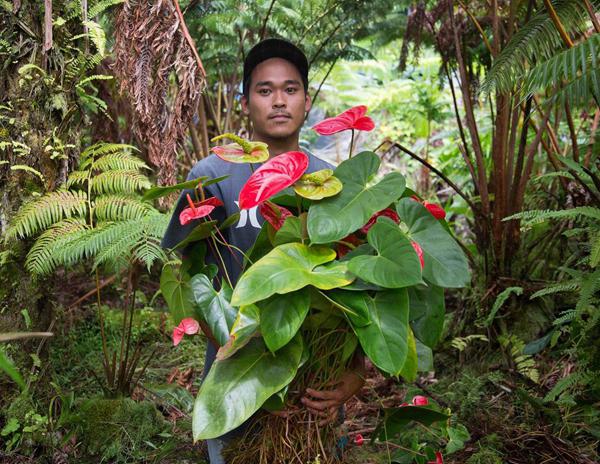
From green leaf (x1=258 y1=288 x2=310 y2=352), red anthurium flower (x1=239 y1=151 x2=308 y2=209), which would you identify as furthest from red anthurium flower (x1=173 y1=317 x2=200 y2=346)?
red anthurium flower (x1=239 y1=151 x2=308 y2=209)

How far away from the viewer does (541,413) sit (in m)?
2.53

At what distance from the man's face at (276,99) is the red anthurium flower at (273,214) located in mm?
768

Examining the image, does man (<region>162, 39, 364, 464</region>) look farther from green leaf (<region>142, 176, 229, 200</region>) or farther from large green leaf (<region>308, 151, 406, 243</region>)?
large green leaf (<region>308, 151, 406, 243</region>)

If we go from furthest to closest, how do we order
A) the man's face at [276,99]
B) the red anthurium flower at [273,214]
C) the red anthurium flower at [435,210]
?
the man's face at [276,99]
the red anthurium flower at [435,210]
the red anthurium flower at [273,214]

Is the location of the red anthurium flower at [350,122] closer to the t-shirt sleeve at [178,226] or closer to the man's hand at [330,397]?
the t-shirt sleeve at [178,226]

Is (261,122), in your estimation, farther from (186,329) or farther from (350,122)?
(186,329)

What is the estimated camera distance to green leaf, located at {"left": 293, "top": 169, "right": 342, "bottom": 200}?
4.64 ft

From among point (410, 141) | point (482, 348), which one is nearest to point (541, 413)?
point (482, 348)

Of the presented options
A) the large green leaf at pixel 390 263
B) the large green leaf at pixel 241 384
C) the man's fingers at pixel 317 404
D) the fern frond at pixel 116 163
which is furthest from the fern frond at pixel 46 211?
the large green leaf at pixel 390 263

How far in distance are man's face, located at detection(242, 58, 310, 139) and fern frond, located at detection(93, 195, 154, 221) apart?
59 centimetres

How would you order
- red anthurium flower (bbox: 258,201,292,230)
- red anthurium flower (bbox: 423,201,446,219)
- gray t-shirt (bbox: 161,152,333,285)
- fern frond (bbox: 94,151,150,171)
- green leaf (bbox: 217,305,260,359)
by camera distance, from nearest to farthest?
green leaf (bbox: 217,305,260,359), red anthurium flower (bbox: 258,201,292,230), red anthurium flower (bbox: 423,201,446,219), gray t-shirt (bbox: 161,152,333,285), fern frond (bbox: 94,151,150,171)

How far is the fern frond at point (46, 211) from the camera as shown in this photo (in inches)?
90.7

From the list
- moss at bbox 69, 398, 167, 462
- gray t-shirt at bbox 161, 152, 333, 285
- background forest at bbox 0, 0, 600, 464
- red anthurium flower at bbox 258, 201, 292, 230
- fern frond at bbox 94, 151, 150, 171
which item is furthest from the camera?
fern frond at bbox 94, 151, 150, 171

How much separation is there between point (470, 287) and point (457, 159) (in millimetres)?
2478
